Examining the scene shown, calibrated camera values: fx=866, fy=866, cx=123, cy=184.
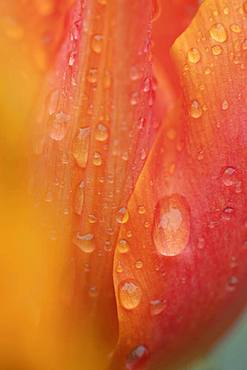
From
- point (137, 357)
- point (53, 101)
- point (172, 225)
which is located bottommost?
point (137, 357)

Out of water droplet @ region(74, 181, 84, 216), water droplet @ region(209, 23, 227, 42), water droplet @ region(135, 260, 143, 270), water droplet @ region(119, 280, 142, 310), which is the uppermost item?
water droplet @ region(209, 23, 227, 42)

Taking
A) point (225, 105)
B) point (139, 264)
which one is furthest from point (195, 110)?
point (139, 264)

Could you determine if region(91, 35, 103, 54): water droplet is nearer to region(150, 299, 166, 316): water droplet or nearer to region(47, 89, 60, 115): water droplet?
region(47, 89, 60, 115): water droplet

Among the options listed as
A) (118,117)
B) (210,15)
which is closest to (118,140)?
(118,117)

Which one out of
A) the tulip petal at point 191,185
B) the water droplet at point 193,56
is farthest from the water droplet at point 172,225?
the water droplet at point 193,56

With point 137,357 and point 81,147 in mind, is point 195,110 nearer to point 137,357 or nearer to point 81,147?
point 81,147

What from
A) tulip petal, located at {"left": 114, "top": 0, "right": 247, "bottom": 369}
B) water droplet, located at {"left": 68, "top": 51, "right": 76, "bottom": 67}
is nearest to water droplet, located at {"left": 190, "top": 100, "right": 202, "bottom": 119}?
tulip petal, located at {"left": 114, "top": 0, "right": 247, "bottom": 369}
